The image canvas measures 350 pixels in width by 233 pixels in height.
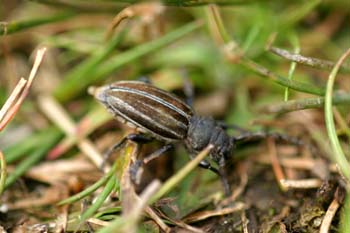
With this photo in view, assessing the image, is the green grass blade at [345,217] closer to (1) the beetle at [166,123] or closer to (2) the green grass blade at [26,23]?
(1) the beetle at [166,123]

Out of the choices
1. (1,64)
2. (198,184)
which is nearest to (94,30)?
(1,64)

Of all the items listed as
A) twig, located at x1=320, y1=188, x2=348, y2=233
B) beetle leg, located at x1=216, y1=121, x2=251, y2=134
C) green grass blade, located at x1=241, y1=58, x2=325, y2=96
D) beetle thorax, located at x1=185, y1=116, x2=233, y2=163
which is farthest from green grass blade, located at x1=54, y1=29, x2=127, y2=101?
twig, located at x1=320, y1=188, x2=348, y2=233

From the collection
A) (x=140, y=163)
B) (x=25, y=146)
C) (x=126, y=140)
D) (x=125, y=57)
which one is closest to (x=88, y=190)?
(x=140, y=163)

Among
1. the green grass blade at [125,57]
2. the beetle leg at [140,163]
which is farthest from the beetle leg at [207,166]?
the green grass blade at [125,57]

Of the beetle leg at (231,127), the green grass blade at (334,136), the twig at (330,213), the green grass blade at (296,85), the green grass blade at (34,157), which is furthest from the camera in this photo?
the beetle leg at (231,127)

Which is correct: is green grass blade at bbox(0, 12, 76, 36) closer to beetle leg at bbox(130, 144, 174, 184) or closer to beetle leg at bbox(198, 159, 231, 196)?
beetle leg at bbox(130, 144, 174, 184)

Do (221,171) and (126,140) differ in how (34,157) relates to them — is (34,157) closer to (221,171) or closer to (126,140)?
(126,140)

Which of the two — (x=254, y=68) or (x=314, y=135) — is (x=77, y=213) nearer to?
(x=254, y=68)
